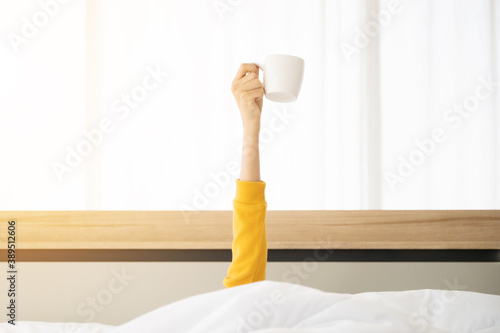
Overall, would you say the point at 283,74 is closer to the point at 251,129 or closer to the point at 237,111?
the point at 251,129

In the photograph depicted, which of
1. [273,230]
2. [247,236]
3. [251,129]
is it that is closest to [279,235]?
[273,230]

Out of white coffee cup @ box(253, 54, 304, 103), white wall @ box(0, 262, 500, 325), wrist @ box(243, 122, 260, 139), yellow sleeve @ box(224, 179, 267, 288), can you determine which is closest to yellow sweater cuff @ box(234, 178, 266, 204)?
yellow sleeve @ box(224, 179, 267, 288)

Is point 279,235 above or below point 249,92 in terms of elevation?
below

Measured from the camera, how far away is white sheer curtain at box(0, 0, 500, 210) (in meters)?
1.40

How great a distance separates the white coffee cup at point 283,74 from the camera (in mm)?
849

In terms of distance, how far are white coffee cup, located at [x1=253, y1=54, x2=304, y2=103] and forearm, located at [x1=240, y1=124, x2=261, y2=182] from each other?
0.13m

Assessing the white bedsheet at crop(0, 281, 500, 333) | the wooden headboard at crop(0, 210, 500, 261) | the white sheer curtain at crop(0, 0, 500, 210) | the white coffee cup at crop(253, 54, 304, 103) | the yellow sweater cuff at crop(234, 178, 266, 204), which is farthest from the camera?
the white sheer curtain at crop(0, 0, 500, 210)

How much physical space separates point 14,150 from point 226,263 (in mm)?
813

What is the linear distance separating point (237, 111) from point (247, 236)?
59 centimetres

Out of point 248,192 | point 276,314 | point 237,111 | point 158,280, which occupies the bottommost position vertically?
point 158,280

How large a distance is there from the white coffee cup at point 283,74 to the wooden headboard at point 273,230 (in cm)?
44

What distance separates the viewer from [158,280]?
120cm

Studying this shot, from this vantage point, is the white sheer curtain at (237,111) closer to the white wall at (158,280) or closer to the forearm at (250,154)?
the white wall at (158,280)

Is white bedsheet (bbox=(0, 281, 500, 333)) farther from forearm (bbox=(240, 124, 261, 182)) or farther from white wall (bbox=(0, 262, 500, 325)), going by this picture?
white wall (bbox=(0, 262, 500, 325))
